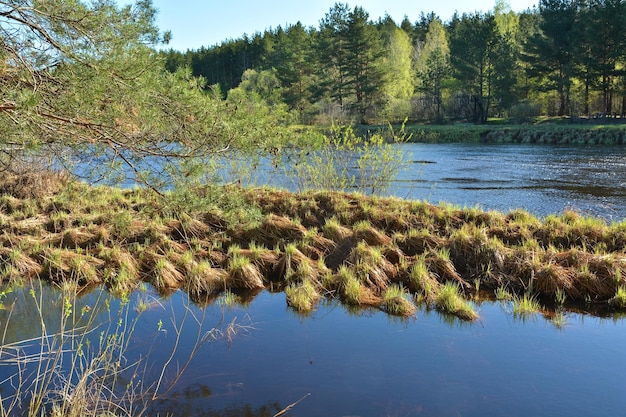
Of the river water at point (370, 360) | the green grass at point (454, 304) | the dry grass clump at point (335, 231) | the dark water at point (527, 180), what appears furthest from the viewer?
the dark water at point (527, 180)

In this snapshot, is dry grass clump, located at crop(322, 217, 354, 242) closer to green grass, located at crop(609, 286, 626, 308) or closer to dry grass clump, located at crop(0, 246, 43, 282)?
green grass, located at crop(609, 286, 626, 308)

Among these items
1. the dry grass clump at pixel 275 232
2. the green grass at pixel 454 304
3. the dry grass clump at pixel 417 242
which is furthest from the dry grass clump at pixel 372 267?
the dry grass clump at pixel 275 232

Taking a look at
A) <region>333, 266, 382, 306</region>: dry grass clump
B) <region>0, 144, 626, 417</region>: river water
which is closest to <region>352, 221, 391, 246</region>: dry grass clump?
<region>333, 266, 382, 306</region>: dry grass clump

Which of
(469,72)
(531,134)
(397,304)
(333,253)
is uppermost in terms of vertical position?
(469,72)

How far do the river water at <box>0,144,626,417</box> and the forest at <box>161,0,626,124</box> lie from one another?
2940 cm

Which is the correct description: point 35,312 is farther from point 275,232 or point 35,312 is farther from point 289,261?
point 275,232

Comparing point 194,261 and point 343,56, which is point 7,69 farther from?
point 343,56

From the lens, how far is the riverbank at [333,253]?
20.4ft

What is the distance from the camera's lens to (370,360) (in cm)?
473

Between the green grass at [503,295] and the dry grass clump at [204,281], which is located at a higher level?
the dry grass clump at [204,281]

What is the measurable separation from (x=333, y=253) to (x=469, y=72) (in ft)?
123

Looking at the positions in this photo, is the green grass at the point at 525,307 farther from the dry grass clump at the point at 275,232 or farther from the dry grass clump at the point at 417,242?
the dry grass clump at the point at 275,232

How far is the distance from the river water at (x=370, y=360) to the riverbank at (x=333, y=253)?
35 cm

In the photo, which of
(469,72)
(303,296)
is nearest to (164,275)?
(303,296)
